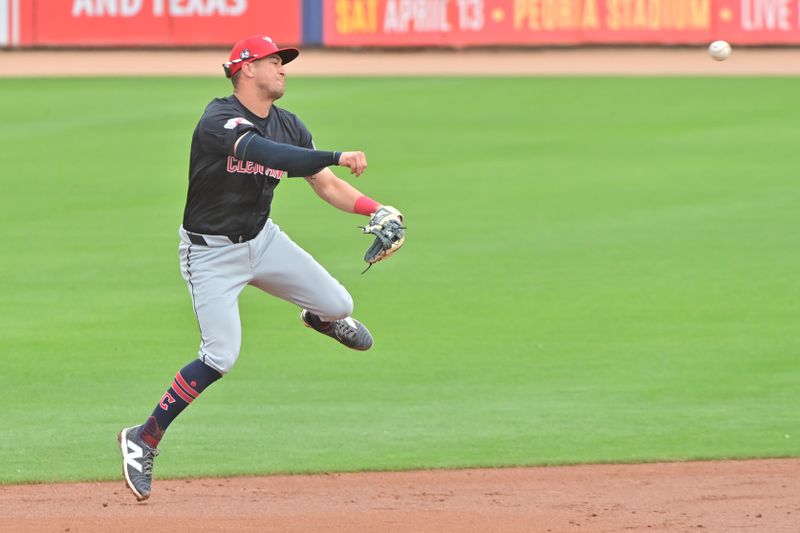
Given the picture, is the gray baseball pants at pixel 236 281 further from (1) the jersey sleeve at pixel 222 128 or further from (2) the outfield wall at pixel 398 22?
(2) the outfield wall at pixel 398 22

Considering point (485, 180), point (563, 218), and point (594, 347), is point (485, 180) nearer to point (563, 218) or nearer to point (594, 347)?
point (563, 218)

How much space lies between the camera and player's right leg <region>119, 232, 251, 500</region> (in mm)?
8000

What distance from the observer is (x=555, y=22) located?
32344 mm

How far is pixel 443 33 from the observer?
107 ft

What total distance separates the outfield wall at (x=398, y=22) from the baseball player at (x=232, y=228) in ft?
79.5

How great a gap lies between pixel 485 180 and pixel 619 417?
10.5 metres

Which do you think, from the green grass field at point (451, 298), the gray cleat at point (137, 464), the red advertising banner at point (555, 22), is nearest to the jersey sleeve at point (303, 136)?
the gray cleat at point (137, 464)

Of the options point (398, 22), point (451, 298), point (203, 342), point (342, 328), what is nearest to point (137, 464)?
point (203, 342)

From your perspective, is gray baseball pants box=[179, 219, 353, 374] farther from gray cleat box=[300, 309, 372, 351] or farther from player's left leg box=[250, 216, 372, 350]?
gray cleat box=[300, 309, 372, 351]

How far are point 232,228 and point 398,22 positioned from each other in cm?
2500

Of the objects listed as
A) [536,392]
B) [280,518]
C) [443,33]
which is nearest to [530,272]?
[536,392]

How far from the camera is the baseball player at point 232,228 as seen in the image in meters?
7.96

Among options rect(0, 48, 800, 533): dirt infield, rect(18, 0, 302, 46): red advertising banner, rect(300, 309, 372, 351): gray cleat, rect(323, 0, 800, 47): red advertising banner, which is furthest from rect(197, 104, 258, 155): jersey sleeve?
rect(18, 0, 302, 46): red advertising banner

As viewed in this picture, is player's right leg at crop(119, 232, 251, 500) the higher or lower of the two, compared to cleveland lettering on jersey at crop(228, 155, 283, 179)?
lower
